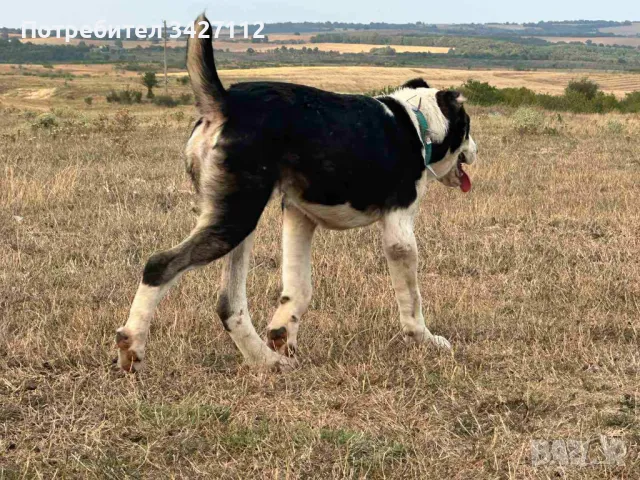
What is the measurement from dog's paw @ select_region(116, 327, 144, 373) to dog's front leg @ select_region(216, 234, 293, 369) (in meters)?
0.55

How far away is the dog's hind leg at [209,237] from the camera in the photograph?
432cm

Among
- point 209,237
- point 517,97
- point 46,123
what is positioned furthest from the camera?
point 517,97

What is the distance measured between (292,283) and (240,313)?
0.56m

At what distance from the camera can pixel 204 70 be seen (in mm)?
4371

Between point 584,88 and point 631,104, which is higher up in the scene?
point 584,88

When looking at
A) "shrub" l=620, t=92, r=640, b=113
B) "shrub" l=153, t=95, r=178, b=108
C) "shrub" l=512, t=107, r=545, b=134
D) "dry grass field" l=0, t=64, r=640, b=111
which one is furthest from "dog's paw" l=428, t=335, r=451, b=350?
"dry grass field" l=0, t=64, r=640, b=111

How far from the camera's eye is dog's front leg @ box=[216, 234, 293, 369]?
476cm

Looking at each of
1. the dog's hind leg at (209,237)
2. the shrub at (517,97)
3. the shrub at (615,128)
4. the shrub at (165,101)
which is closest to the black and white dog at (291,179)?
Result: the dog's hind leg at (209,237)

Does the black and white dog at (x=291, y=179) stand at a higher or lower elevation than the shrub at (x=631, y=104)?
higher

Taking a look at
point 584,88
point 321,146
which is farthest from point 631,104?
point 321,146

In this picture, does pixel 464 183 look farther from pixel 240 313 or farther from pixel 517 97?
pixel 517 97

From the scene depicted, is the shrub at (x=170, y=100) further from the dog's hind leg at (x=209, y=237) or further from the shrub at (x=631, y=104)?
the dog's hind leg at (x=209, y=237)

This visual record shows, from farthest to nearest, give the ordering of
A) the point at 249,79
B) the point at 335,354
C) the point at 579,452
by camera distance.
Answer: the point at 249,79 < the point at 335,354 < the point at 579,452

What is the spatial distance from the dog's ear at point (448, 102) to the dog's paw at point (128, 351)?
272 centimetres
